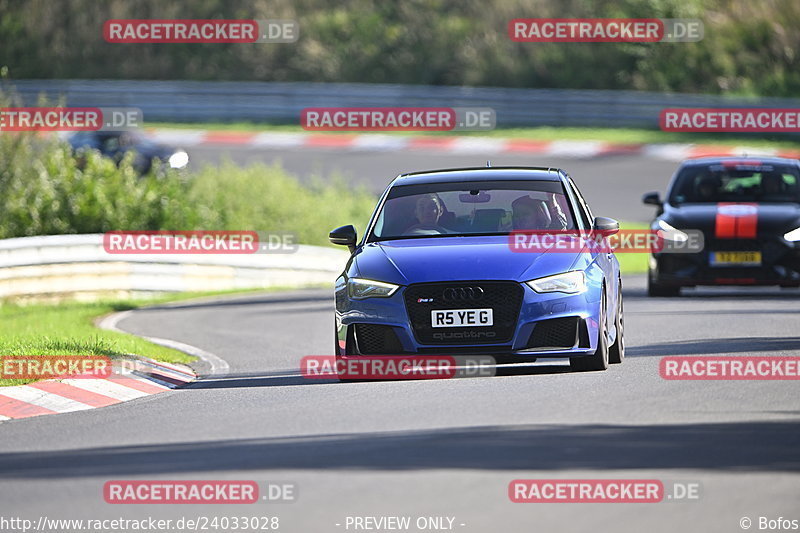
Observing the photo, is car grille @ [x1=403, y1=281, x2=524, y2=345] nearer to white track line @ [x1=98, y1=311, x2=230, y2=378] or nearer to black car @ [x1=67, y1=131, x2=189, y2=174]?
white track line @ [x1=98, y1=311, x2=230, y2=378]

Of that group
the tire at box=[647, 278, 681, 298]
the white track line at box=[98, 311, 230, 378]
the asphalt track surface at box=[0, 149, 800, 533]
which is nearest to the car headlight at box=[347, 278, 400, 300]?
the asphalt track surface at box=[0, 149, 800, 533]

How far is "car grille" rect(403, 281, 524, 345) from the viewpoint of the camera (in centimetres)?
1166

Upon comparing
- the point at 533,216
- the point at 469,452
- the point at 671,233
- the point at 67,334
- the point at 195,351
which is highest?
the point at 533,216

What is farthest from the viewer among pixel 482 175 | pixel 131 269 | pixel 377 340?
pixel 131 269

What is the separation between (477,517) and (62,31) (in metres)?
45.1

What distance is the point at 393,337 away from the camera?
1179cm

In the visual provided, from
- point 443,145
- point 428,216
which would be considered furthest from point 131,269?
point 443,145

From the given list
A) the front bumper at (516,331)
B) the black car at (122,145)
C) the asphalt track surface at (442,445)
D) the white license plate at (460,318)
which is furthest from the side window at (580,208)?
the black car at (122,145)

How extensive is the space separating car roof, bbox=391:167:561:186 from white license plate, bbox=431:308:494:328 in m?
1.90

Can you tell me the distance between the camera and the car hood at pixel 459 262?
38.4 feet

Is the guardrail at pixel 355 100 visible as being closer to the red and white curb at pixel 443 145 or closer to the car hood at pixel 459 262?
the red and white curb at pixel 443 145

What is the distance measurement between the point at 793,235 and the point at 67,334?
28.4 feet

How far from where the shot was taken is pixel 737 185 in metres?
20.6

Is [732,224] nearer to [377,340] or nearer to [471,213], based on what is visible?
[471,213]
